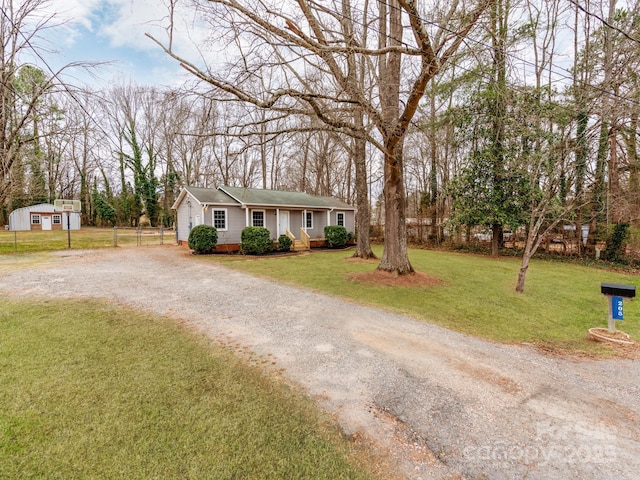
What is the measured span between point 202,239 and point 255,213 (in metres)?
3.62

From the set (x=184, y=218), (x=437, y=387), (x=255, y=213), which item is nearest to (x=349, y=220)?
(x=255, y=213)

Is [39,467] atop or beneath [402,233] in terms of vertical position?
beneath

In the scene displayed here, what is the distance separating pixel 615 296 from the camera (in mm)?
4656

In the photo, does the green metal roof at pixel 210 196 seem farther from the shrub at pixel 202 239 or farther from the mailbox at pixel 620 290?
the mailbox at pixel 620 290

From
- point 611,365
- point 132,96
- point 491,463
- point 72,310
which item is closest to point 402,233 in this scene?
point 611,365

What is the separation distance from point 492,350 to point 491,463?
95.9 inches

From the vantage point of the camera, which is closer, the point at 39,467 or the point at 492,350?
the point at 39,467

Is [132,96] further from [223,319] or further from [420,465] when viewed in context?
[420,465]

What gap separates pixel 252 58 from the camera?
18.2 ft

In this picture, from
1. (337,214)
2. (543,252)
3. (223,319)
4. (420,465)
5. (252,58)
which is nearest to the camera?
(420,465)

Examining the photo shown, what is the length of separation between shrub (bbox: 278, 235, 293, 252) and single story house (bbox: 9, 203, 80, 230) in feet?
76.6

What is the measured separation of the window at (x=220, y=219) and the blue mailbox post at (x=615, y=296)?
14.3 m

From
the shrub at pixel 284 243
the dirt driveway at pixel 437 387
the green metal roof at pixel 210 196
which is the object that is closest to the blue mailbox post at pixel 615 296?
the dirt driveway at pixel 437 387

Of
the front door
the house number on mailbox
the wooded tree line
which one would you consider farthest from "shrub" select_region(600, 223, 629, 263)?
the front door
